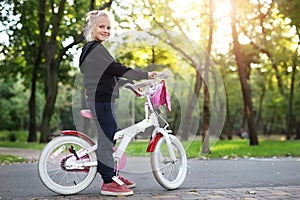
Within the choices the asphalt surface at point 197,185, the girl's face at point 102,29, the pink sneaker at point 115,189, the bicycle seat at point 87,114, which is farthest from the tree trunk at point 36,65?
→ the pink sneaker at point 115,189

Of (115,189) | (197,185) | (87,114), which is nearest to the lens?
(115,189)

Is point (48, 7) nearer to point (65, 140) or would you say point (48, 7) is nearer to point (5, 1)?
point (5, 1)

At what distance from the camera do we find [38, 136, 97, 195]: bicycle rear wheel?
192 inches

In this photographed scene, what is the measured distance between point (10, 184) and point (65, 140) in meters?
1.46

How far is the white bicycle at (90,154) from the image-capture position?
4.91 m

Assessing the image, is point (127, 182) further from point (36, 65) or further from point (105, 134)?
point (36, 65)

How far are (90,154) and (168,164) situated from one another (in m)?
0.93

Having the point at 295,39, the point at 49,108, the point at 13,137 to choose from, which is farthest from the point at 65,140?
the point at 13,137

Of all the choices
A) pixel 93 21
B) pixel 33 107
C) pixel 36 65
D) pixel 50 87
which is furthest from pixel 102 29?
pixel 33 107

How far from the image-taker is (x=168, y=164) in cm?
532

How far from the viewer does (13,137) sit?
37.1m

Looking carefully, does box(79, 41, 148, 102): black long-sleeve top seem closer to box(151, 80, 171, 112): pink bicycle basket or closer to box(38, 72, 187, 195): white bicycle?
box(38, 72, 187, 195): white bicycle

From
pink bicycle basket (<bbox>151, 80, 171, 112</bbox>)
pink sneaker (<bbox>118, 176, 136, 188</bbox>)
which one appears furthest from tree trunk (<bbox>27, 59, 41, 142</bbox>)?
pink bicycle basket (<bbox>151, 80, 171, 112</bbox>)

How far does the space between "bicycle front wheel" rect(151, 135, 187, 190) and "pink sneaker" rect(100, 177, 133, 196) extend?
42 cm
